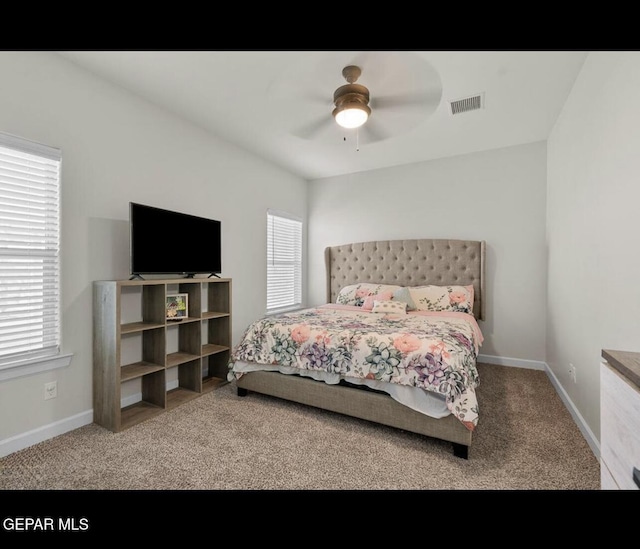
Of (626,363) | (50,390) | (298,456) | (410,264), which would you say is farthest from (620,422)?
(410,264)

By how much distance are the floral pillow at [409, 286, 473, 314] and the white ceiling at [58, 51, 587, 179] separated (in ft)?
5.62

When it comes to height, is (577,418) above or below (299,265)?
below

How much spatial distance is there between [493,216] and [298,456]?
3.47m

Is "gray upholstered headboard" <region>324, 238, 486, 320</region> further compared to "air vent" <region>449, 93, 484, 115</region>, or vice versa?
"gray upholstered headboard" <region>324, 238, 486, 320</region>

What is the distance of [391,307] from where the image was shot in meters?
3.34

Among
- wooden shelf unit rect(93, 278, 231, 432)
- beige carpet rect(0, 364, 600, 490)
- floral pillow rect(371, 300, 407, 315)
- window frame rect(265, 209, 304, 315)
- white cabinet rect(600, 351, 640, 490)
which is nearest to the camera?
white cabinet rect(600, 351, 640, 490)

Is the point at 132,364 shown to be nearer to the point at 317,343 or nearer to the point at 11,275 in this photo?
the point at 11,275

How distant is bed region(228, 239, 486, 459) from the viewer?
1.92 m

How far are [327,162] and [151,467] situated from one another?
3.77 metres

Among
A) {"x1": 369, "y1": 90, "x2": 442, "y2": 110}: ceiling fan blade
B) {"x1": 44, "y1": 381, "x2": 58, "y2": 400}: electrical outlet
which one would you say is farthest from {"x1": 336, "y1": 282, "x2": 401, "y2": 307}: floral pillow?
{"x1": 44, "y1": 381, "x2": 58, "y2": 400}: electrical outlet

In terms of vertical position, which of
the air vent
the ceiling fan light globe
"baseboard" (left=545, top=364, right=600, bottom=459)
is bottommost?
"baseboard" (left=545, top=364, right=600, bottom=459)

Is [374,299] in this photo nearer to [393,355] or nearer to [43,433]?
[393,355]

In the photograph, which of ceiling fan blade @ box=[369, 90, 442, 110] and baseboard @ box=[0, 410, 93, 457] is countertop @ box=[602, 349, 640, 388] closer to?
ceiling fan blade @ box=[369, 90, 442, 110]
